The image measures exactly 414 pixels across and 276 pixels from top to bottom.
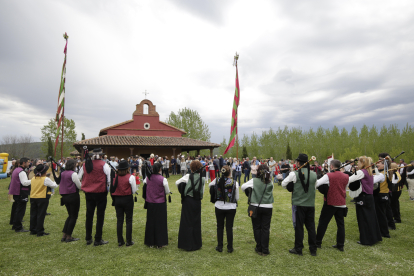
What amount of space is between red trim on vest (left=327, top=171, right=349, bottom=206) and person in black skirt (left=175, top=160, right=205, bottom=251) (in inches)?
101

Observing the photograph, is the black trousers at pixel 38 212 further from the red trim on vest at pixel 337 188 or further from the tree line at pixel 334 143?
the tree line at pixel 334 143

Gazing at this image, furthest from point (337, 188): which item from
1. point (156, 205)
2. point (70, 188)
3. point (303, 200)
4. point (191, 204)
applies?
point (70, 188)

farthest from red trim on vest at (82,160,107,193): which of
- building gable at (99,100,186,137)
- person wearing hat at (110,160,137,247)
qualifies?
building gable at (99,100,186,137)

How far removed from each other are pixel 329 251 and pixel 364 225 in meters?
1.08

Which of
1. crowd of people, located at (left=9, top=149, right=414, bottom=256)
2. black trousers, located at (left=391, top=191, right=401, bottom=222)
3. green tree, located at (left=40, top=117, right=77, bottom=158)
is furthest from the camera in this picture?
green tree, located at (left=40, top=117, right=77, bottom=158)

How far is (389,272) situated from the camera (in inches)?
144

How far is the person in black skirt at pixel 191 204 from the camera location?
14.5ft

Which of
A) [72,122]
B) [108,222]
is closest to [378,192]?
[108,222]

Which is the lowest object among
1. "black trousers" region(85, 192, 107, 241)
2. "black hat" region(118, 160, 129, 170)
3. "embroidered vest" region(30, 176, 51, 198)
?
"black trousers" region(85, 192, 107, 241)

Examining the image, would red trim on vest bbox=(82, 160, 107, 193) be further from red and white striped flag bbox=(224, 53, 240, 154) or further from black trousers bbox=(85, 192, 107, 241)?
red and white striped flag bbox=(224, 53, 240, 154)

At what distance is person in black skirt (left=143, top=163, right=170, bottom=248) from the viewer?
14.9 feet

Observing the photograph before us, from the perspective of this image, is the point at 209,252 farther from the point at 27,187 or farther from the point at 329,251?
the point at 27,187

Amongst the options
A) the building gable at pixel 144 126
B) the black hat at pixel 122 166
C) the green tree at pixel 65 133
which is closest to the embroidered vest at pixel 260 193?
the black hat at pixel 122 166

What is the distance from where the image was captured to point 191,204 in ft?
14.5
